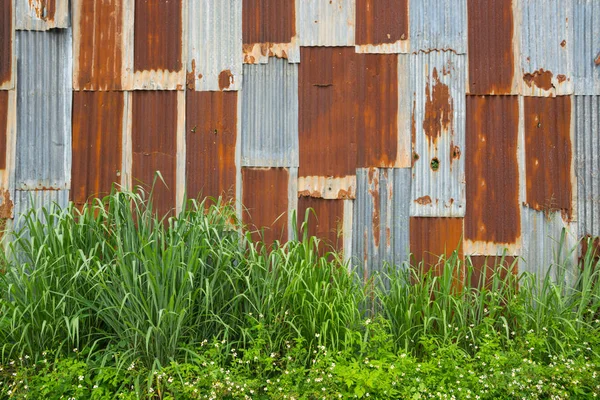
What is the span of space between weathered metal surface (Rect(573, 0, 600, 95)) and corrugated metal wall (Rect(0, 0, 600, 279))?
0.01m

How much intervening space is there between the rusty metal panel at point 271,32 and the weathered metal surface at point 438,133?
1121mm

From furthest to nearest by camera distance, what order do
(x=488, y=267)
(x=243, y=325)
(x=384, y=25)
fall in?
(x=384, y=25) < (x=488, y=267) < (x=243, y=325)

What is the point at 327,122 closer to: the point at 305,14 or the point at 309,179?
the point at 309,179

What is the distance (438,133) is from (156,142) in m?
2.31

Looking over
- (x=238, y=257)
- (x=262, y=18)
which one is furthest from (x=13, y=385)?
(x=262, y=18)

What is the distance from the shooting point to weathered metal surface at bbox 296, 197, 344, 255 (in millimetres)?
4988

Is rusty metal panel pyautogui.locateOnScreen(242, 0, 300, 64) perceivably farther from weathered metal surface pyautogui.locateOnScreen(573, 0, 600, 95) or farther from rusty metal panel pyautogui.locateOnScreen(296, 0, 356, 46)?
weathered metal surface pyautogui.locateOnScreen(573, 0, 600, 95)

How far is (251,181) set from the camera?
16.5 feet

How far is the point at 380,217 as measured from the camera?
16.4 feet

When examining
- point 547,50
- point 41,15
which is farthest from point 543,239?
point 41,15

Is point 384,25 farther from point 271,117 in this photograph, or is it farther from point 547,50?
point 547,50

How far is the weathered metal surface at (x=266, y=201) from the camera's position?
500 cm

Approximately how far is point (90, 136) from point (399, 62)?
2.61 metres

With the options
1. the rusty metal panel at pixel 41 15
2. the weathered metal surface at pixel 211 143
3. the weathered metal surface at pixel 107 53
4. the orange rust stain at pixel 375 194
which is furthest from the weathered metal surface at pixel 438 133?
the rusty metal panel at pixel 41 15
